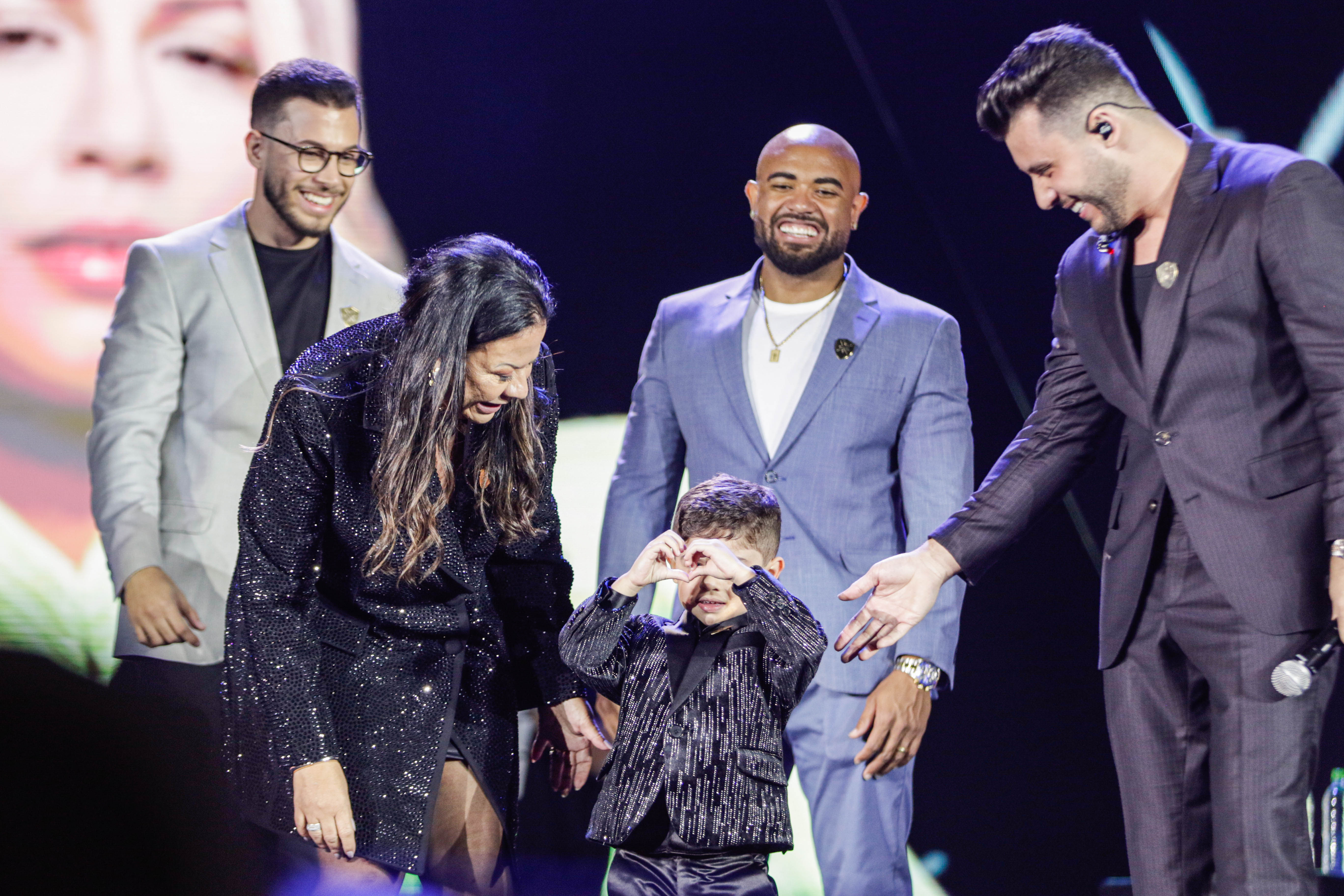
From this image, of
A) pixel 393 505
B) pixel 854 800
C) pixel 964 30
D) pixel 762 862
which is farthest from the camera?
pixel 964 30

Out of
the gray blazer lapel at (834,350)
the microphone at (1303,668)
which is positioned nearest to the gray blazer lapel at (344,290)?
the gray blazer lapel at (834,350)

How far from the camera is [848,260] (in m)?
3.06

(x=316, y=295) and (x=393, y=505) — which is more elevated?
(x=316, y=295)

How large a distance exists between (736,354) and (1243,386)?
1272 millimetres

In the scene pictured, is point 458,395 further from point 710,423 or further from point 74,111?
point 74,111

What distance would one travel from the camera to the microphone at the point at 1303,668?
1751 millimetres

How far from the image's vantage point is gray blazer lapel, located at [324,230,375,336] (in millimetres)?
3141

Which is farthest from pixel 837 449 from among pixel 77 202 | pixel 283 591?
pixel 77 202

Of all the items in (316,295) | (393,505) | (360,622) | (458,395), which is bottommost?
(360,622)

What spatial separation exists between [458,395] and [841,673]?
3.76 ft

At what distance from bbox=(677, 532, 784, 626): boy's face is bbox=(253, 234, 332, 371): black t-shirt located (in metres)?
1.35

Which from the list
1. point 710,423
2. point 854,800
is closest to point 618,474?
point 710,423

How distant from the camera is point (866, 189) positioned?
137 inches

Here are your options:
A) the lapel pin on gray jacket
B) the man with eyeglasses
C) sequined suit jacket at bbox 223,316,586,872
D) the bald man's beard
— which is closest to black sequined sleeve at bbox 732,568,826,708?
sequined suit jacket at bbox 223,316,586,872
